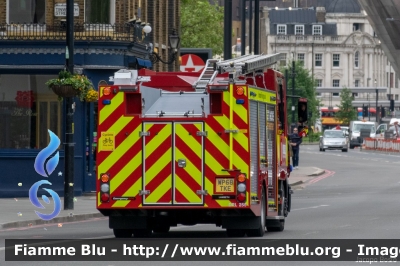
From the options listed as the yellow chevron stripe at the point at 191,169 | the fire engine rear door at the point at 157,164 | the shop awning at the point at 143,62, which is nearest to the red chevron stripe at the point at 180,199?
the fire engine rear door at the point at 157,164

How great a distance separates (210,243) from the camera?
17547mm

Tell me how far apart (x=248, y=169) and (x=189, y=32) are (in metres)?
71.9

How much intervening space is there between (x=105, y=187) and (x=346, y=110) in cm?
13220

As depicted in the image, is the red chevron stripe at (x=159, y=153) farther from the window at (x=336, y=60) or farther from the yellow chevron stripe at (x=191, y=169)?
the window at (x=336, y=60)

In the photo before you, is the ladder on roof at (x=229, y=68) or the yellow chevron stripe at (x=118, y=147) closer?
the yellow chevron stripe at (x=118, y=147)

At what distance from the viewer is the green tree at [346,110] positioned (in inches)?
5728

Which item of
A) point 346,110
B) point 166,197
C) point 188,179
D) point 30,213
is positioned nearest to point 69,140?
point 30,213

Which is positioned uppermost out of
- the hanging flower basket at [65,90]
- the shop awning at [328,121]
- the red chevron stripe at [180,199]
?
the hanging flower basket at [65,90]

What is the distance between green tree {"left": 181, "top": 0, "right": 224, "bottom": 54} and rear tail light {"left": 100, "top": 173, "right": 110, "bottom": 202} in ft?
225

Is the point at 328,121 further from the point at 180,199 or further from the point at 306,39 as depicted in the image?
the point at 180,199

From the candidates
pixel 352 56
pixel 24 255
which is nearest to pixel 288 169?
pixel 24 255

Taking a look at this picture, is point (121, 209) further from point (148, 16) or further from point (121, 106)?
point (148, 16)

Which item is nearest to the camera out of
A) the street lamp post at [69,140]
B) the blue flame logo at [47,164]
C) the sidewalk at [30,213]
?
the blue flame logo at [47,164]

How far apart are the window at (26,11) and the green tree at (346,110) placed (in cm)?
11426
